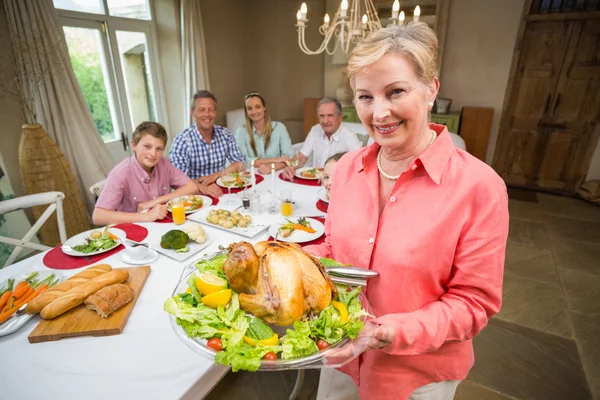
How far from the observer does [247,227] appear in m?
2.01

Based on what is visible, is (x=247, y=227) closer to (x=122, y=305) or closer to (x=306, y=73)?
(x=122, y=305)

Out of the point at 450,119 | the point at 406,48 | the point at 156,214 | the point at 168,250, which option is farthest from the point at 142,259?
the point at 450,119

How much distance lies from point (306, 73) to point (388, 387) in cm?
645

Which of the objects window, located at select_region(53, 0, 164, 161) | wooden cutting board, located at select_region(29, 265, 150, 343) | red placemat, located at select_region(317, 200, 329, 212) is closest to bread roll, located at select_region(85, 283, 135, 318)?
wooden cutting board, located at select_region(29, 265, 150, 343)

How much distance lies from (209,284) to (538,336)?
2.83m

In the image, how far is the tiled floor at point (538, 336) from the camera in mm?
2146

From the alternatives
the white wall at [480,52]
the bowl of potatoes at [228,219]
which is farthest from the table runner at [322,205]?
the white wall at [480,52]

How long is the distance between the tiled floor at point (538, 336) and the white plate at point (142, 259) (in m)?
1.05

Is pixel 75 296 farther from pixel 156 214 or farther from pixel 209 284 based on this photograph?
pixel 156 214

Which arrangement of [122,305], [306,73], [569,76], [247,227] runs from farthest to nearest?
[306,73] < [569,76] < [247,227] < [122,305]

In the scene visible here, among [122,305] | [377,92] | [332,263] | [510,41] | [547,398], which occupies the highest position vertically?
[510,41]

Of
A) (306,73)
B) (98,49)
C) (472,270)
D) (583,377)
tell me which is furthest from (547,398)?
(306,73)

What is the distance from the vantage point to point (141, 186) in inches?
97.0

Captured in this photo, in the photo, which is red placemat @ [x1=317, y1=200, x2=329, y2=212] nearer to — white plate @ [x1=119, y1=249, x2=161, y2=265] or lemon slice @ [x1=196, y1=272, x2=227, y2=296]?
white plate @ [x1=119, y1=249, x2=161, y2=265]
